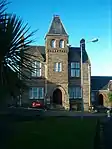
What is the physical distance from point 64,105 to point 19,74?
177 ft

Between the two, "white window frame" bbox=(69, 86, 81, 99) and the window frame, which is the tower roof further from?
"white window frame" bbox=(69, 86, 81, 99)

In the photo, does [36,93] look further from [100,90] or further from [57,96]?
[100,90]

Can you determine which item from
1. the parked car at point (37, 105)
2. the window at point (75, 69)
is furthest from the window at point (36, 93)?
the window at point (75, 69)

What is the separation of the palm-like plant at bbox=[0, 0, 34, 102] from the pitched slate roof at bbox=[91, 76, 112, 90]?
64.8 metres

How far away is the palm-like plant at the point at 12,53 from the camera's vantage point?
1293cm

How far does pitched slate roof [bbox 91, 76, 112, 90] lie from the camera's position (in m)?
79.0

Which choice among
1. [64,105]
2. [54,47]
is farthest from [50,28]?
[64,105]

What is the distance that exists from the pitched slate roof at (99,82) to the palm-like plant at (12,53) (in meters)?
64.8

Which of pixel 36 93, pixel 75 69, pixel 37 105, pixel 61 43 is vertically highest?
pixel 61 43

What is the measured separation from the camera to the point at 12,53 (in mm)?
13484

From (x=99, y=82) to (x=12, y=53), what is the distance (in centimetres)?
6816

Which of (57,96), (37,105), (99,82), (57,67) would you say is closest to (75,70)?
(57,67)

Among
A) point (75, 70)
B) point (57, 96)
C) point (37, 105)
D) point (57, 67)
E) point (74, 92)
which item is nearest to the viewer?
point (37, 105)

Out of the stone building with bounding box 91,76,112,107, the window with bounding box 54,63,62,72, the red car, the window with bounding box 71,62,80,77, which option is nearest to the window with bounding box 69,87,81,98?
the window with bounding box 71,62,80,77
